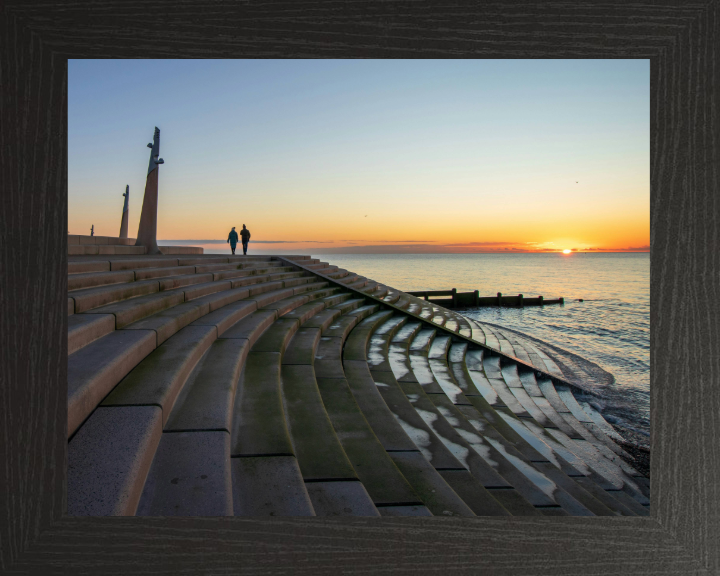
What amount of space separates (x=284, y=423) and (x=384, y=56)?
2295 millimetres

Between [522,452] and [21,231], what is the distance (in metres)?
4.65

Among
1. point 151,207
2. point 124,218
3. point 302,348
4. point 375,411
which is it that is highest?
point 124,218

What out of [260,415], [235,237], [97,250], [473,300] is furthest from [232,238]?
[473,300]

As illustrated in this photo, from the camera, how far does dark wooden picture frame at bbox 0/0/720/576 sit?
131cm

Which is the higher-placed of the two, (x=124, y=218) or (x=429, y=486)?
(x=124, y=218)

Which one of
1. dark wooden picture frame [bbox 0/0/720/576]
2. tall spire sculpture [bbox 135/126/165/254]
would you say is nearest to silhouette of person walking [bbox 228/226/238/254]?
tall spire sculpture [bbox 135/126/165/254]

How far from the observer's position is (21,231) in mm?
1333

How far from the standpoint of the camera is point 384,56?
1361 millimetres

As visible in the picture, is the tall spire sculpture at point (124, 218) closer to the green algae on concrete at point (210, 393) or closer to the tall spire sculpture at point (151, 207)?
the tall spire sculpture at point (151, 207)

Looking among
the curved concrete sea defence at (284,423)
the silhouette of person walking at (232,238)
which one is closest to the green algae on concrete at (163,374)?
the curved concrete sea defence at (284,423)

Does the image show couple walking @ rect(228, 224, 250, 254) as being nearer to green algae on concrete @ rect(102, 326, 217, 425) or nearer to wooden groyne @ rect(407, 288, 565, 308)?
green algae on concrete @ rect(102, 326, 217, 425)

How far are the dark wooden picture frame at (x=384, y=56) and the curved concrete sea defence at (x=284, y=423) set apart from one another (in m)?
0.42

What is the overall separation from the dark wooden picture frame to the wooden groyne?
27.8m

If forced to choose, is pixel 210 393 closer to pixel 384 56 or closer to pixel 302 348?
pixel 302 348
